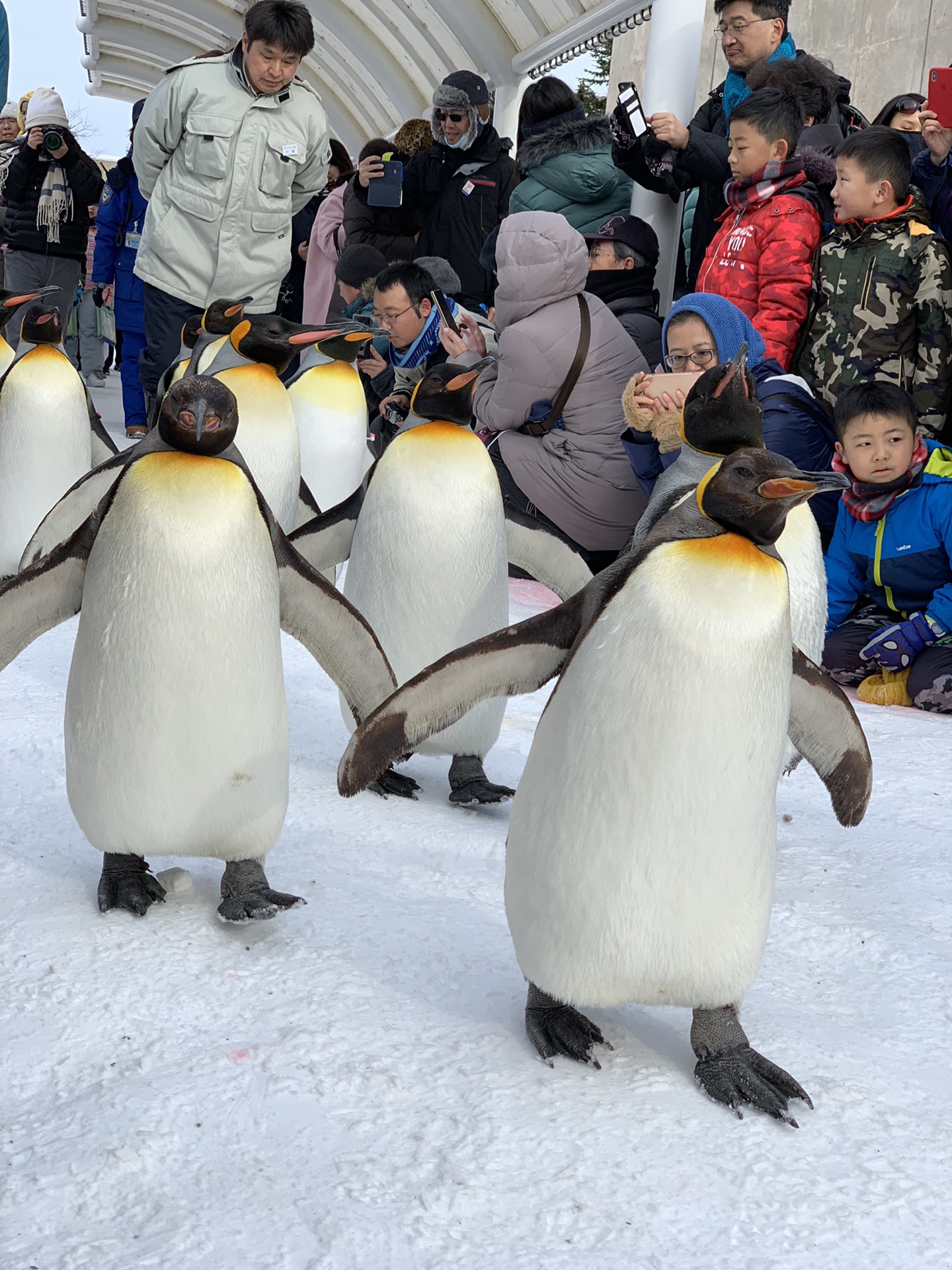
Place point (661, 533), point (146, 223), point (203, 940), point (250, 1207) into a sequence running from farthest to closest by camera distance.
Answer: point (146, 223) < point (203, 940) < point (661, 533) < point (250, 1207)

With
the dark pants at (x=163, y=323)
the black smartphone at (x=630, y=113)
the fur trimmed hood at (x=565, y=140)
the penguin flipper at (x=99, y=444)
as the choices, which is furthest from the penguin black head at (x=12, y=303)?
the black smartphone at (x=630, y=113)

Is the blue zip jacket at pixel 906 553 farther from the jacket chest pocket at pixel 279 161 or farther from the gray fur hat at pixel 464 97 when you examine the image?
the gray fur hat at pixel 464 97

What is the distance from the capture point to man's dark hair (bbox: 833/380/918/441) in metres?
3.55

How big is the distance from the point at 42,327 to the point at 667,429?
200 cm

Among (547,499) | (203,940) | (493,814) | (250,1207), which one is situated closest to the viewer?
(250,1207)

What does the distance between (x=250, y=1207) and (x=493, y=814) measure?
1373 millimetres

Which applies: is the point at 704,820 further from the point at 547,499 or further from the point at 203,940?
the point at 547,499

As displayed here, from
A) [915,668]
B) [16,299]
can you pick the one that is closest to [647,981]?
[915,668]

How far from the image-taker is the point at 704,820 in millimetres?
1555

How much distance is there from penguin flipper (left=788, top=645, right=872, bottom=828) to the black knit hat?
4159 mm

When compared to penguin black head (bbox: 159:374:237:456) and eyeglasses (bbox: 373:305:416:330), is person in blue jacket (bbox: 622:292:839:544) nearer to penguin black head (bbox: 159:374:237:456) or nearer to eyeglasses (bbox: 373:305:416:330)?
eyeglasses (bbox: 373:305:416:330)

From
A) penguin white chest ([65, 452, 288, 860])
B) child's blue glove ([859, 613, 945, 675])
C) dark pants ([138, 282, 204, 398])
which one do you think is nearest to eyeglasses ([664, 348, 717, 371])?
child's blue glove ([859, 613, 945, 675])

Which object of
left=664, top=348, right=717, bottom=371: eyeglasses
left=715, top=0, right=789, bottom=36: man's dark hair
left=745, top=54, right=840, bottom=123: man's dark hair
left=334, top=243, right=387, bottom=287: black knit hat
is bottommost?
left=664, top=348, right=717, bottom=371: eyeglasses

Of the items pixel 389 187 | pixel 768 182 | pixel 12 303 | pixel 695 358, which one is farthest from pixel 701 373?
pixel 389 187
